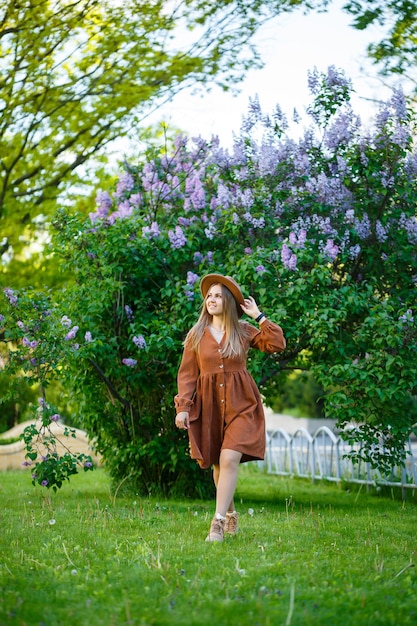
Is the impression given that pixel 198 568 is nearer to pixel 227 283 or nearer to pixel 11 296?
pixel 227 283

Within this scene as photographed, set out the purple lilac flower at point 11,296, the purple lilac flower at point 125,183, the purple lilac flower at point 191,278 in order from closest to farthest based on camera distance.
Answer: the purple lilac flower at point 11,296
the purple lilac flower at point 191,278
the purple lilac flower at point 125,183

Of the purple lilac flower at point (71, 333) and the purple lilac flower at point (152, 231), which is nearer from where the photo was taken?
the purple lilac flower at point (71, 333)

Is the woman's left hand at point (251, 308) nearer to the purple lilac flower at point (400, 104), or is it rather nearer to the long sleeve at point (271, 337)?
the long sleeve at point (271, 337)

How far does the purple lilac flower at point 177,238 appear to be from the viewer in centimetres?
893

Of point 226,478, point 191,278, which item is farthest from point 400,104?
point 226,478

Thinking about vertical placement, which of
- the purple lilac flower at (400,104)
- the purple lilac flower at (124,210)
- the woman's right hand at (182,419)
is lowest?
the woman's right hand at (182,419)

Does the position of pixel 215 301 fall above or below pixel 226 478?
above

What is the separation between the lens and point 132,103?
12.6m

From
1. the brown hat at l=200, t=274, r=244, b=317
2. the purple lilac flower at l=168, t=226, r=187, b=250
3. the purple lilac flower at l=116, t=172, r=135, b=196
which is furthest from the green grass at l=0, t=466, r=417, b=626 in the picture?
the purple lilac flower at l=116, t=172, r=135, b=196

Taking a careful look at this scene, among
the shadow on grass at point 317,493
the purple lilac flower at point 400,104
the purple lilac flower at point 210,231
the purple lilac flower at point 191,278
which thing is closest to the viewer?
the purple lilac flower at point 191,278

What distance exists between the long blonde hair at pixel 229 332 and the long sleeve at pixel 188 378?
0.07 metres

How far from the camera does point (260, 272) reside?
27.0ft

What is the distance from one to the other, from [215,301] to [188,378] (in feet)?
1.84

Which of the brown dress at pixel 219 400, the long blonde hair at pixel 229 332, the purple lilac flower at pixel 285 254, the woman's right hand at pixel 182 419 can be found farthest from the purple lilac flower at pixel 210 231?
the woman's right hand at pixel 182 419
